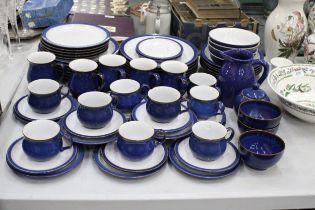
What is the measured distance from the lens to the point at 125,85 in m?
1.03

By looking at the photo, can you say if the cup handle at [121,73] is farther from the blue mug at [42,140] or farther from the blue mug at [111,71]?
the blue mug at [42,140]

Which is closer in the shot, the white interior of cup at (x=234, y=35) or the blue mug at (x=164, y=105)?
the blue mug at (x=164, y=105)

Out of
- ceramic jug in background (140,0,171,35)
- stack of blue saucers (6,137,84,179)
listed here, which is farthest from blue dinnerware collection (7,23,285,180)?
ceramic jug in background (140,0,171,35)

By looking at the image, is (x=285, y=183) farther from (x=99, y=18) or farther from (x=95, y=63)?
(x=99, y=18)

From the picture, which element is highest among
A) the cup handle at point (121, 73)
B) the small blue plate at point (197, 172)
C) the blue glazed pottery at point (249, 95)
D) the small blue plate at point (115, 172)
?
the cup handle at point (121, 73)

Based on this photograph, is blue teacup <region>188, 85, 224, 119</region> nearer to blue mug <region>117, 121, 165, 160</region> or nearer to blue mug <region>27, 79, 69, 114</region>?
blue mug <region>117, 121, 165, 160</region>

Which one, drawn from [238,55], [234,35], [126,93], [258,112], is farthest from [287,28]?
[126,93]

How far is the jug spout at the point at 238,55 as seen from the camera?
1043 millimetres

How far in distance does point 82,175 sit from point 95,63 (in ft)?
1.17

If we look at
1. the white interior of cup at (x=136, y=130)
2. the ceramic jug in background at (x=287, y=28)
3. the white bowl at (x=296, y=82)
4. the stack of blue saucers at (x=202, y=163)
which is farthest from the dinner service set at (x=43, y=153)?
the ceramic jug in background at (x=287, y=28)

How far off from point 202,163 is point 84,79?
38 cm

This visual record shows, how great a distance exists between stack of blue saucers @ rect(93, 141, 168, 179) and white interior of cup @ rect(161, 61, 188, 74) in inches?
10.4

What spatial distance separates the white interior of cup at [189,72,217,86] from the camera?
3.61ft

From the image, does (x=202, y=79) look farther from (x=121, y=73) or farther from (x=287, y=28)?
(x=287, y=28)
